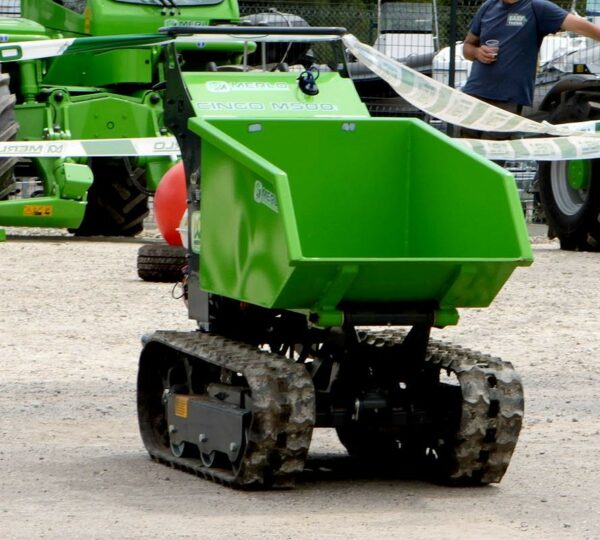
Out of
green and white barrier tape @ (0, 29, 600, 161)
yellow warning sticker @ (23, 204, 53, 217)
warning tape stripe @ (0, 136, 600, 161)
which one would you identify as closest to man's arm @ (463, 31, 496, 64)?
green and white barrier tape @ (0, 29, 600, 161)

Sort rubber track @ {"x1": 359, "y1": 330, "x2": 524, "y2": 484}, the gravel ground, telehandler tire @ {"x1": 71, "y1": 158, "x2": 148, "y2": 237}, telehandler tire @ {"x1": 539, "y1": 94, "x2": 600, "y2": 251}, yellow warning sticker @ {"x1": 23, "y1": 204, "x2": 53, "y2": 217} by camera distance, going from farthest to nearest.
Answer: telehandler tire @ {"x1": 71, "y1": 158, "x2": 148, "y2": 237}
yellow warning sticker @ {"x1": 23, "y1": 204, "x2": 53, "y2": 217}
telehandler tire @ {"x1": 539, "y1": 94, "x2": 600, "y2": 251}
rubber track @ {"x1": 359, "y1": 330, "x2": 524, "y2": 484}
the gravel ground

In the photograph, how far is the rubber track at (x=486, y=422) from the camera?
5566 mm

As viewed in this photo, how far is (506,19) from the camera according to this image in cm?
1220

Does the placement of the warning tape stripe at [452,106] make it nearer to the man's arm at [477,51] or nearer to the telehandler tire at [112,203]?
the man's arm at [477,51]

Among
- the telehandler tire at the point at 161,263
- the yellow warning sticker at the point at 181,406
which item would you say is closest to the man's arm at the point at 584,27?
the telehandler tire at the point at 161,263

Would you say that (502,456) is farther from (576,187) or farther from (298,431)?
(576,187)

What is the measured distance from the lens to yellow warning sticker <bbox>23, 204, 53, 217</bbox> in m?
13.7

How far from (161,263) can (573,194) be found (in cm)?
408

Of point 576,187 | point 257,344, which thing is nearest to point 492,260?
point 257,344

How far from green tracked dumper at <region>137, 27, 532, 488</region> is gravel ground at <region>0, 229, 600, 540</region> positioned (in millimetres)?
179

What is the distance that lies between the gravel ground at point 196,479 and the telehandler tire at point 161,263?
1.71 ft

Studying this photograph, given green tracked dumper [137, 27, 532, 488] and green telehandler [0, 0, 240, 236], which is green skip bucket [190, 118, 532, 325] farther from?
green telehandler [0, 0, 240, 236]

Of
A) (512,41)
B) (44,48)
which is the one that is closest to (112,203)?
(44,48)

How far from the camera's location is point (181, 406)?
19.5ft
